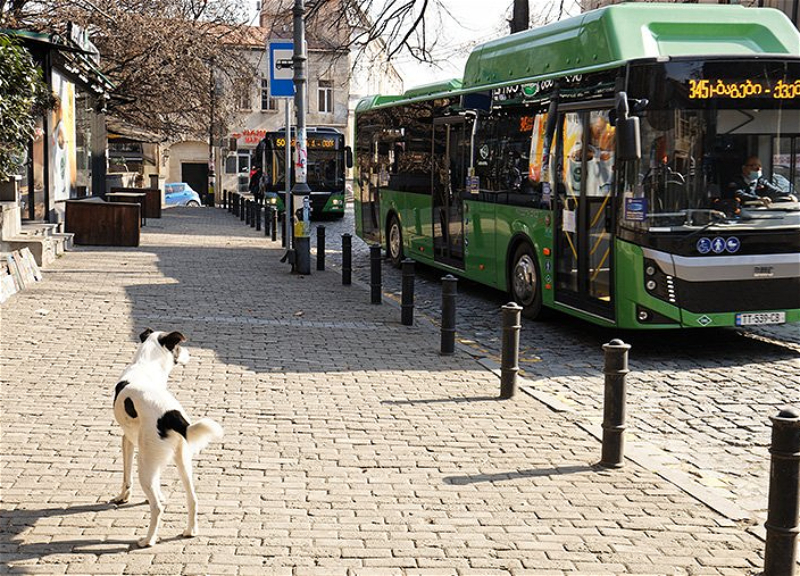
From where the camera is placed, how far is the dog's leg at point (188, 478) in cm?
542

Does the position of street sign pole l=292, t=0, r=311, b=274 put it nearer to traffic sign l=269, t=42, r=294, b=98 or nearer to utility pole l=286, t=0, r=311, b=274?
utility pole l=286, t=0, r=311, b=274

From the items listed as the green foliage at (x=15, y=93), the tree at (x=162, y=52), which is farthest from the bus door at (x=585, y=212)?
the tree at (x=162, y=52)

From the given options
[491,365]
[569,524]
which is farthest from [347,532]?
[491,365]

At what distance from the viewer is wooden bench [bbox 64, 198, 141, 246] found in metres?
22.7

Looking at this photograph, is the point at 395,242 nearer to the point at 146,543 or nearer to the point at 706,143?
the point at 706,143

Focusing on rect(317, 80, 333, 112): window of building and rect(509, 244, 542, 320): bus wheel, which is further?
rect(317, 80, 333, 112): window of building

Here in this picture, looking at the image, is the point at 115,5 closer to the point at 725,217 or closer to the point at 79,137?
the point at 79,137

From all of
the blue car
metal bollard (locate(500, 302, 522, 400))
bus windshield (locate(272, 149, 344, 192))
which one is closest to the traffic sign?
metal bollard (locate(500, 302, 522, 400))

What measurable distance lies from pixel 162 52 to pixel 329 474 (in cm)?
2646

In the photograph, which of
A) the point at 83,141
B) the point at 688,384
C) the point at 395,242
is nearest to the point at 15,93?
the point at 688,384

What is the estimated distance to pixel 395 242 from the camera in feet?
67.7

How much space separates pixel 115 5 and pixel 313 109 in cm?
3960

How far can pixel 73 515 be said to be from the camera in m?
5.87

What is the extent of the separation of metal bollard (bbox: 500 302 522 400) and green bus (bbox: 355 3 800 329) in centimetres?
237
